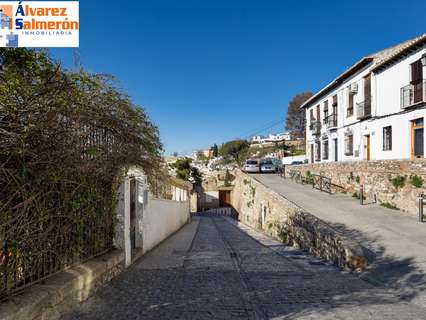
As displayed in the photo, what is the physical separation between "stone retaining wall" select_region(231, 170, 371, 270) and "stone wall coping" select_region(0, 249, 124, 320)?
16.5 feet

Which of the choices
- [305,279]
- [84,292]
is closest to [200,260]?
[305,279]

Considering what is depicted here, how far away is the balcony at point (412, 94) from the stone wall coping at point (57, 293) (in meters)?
15.5

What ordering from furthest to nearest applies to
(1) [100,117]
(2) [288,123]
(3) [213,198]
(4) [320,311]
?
1. (2) [288,123]
2. (3) [213,198]
3. (1) [100,117]
4. (4) [320,311]

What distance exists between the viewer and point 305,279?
5.58 meters

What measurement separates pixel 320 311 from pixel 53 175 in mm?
3727

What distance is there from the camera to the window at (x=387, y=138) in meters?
17.5

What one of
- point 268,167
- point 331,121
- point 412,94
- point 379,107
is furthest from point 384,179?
point 268,167

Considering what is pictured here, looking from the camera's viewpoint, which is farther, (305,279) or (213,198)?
(213,198)

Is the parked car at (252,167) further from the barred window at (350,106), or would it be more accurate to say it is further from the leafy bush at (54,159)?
the leafy bush at (54,159)

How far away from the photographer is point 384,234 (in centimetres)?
881

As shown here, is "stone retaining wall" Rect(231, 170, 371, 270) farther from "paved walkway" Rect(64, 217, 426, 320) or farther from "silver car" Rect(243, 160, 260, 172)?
"silver car" Rect(243, 160, 260, 172)

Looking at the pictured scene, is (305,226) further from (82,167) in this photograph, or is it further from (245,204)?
(245,204)

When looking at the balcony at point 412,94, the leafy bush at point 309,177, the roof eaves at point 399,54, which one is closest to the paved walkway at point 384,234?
the leafy bush at point 309,177

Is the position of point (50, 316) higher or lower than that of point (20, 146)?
lower
